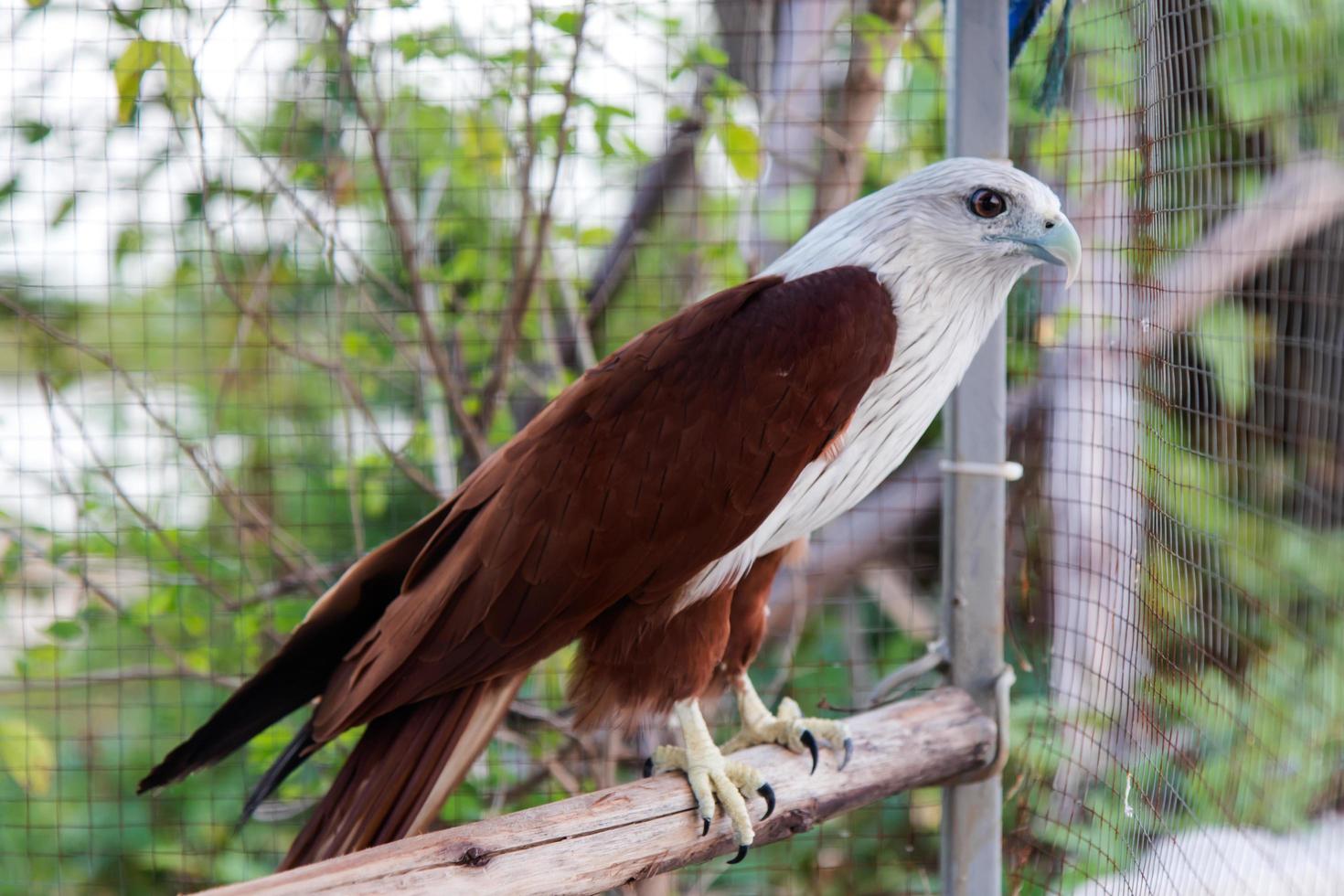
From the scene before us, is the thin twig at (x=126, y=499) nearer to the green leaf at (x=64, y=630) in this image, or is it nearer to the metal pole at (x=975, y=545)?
the green leaf at (x=64, y=630)

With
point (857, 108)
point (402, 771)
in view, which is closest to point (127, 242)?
point (402, 771)

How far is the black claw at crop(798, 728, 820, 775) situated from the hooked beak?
89 centimetres

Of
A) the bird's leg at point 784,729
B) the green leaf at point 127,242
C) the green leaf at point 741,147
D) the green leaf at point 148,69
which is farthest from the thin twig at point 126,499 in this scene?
the green leaf at point 741,147

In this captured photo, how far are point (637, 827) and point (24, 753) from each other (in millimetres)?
1667

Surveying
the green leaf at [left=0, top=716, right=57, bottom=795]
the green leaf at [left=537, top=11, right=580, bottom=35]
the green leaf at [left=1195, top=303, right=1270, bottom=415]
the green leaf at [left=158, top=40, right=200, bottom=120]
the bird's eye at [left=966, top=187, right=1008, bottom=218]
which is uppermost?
the green leaf at [left=537, top=11, right=580, bottom=35]

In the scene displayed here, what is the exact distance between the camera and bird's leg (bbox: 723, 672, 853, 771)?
1.84 metres

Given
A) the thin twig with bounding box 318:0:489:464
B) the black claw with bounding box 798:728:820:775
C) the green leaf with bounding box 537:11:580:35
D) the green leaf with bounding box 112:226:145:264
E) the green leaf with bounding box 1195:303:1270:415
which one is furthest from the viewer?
the green leaf with bounding box 1195:303:1270:415

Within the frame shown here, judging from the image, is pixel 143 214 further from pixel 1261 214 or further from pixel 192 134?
pixel 1261 214

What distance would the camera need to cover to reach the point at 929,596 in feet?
10.9

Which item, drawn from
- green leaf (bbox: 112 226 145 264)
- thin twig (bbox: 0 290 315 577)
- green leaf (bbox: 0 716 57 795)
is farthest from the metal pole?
green leaf (bbox: 0 716 57 795)

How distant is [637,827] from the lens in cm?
157

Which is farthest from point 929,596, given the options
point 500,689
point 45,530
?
point 45,530

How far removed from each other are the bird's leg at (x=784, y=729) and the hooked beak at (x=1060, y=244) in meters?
0.87

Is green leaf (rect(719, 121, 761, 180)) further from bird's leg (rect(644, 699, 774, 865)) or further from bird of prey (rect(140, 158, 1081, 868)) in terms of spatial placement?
bird's leg (rect(644, 699, 774, 865))
